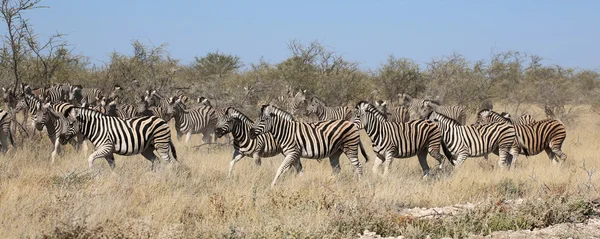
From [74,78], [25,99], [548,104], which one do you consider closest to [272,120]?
[25,99]

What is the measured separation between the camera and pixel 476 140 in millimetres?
13180

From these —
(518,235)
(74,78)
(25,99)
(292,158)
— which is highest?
(74,78)

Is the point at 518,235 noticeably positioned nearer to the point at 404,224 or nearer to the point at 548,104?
the point at 404,224

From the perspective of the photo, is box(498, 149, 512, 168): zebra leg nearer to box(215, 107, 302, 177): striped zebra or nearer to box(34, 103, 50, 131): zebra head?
box(215, 107, 302, 177): striped zebra

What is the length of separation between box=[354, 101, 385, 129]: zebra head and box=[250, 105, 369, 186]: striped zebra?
2.10 feet

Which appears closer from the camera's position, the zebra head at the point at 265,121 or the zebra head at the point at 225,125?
the zebra head at the point at 265,121

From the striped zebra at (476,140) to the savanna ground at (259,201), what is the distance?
59 centimetres

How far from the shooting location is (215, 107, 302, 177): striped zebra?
→ 11570 millimetres

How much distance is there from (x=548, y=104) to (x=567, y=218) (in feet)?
68.4

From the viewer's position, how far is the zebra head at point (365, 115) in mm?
12320

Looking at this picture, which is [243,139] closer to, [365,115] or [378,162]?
[365,115]

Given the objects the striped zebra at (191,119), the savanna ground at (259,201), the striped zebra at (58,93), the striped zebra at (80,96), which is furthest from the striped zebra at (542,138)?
Answer: the striped zebra at (58,93)

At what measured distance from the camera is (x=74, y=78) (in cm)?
2639

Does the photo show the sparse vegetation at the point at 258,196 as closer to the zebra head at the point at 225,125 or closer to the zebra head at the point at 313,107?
the zebra head at the point at 225,125
